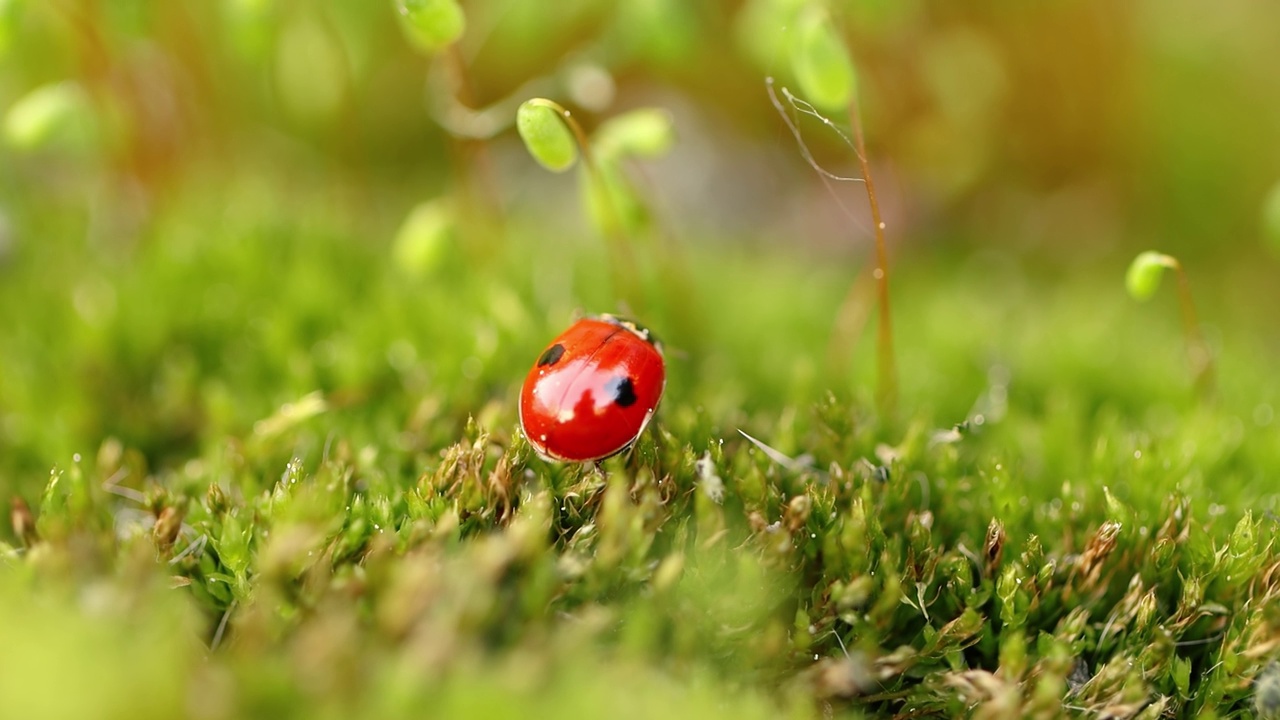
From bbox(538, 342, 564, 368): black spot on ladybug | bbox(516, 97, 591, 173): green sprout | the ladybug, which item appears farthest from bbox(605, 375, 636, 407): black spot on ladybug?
bbox(516, 97, 591, 173): green sprout

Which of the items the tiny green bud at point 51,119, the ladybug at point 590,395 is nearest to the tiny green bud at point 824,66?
the ladybug at point 590,395

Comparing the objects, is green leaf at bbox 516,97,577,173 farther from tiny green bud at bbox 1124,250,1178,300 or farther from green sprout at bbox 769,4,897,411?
tiny green bud at bbox 1124,250,1178,300

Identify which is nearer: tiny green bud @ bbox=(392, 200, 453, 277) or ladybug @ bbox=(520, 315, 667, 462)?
ladybug @ bbox=(520, 315, 667, 462)

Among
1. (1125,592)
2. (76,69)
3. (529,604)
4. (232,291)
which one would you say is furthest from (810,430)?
(76,69)

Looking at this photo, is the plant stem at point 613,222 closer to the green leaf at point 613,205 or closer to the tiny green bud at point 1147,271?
the green leaf at point 613,205

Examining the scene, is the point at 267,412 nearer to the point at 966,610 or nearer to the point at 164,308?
the point at 164,308

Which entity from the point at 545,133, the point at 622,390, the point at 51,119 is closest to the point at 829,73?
the point at 545,133

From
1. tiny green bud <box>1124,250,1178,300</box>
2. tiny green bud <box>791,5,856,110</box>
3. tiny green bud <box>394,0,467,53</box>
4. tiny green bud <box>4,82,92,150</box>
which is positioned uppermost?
tiny green bud <box>394,0,467,53</box>
